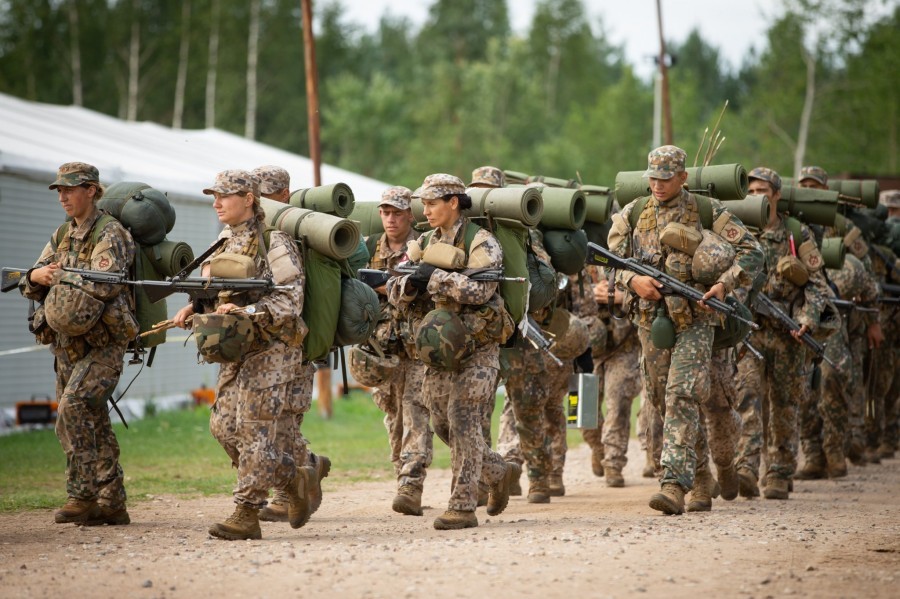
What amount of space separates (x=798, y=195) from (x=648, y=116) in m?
40.5

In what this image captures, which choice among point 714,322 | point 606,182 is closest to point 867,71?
point 606,182

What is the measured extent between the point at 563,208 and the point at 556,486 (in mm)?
2934

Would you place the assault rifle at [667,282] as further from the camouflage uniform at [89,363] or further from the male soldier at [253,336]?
the camouflage uniform at [89,363]

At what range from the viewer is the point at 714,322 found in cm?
988

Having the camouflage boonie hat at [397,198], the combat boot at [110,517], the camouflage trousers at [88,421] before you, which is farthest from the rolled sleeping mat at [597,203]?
the combat boot at [110,517]

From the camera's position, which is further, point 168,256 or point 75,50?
point 75,50

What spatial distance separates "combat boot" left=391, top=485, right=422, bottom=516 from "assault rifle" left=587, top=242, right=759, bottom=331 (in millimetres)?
2296

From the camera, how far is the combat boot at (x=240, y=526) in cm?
820

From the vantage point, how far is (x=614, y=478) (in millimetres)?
12555

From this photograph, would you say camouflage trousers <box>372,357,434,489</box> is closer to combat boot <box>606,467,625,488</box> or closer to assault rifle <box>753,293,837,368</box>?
combat boot <box>606,467,625,488</box>

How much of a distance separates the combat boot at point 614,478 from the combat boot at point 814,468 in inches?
90.7

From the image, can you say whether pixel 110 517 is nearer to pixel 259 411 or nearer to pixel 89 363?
pixel 89 363

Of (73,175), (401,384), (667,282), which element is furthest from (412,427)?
(73,175)

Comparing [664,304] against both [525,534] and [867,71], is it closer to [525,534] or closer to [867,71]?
[525,534]
